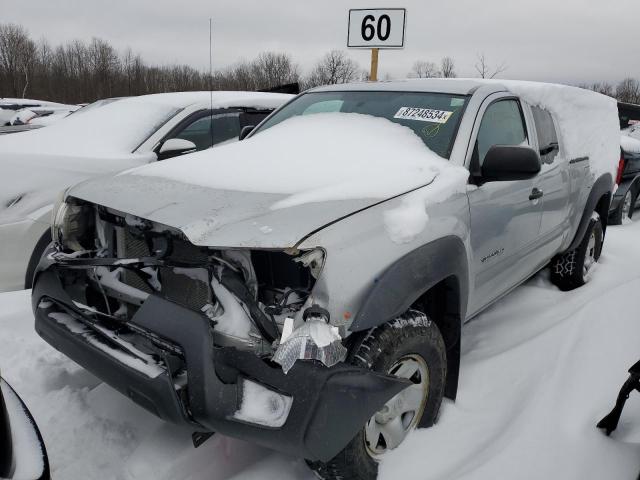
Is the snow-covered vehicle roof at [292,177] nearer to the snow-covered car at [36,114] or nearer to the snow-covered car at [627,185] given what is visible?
the snow-covered car at [627,185]

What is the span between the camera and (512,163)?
2.46 meters

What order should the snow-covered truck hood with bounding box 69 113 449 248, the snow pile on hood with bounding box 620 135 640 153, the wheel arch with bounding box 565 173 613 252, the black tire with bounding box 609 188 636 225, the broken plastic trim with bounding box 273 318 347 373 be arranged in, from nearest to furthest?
the broken plastic trim with bounding box 273 318 347 373 < the snow-covered truck hood with bounding box 69 113 449 248 < the wheel arch with bounding box 565 173 613 252 < the black tire with bounding box 609 188 636 225 < the snow pile on hood with bounding box 620 135 640 153

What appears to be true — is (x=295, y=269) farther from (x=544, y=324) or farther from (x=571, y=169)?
(x=571, y=169)

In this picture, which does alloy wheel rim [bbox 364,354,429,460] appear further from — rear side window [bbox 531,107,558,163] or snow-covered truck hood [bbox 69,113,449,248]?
rear side window [bbox 531,107,558,163]

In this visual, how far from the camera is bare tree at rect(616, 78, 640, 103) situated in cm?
3984

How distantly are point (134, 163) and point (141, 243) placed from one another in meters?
2.07

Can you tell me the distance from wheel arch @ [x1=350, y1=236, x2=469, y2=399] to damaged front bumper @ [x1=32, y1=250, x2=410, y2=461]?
228 mm

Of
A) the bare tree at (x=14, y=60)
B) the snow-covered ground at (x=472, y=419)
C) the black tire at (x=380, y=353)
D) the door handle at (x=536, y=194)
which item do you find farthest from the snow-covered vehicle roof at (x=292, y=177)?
the bare tree at (x=14, y=60)

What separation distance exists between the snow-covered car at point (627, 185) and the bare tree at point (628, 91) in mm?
36520

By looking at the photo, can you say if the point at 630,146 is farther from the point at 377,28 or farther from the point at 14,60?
the point at 14,60

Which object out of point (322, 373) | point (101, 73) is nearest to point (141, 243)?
point (322, 373)

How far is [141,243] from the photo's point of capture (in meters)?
2.24

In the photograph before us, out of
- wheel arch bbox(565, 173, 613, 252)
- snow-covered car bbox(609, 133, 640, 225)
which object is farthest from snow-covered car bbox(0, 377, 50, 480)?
snow-covered car bbox(609, 133, 640, 225)

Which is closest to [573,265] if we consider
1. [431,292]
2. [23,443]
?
[431,292]
